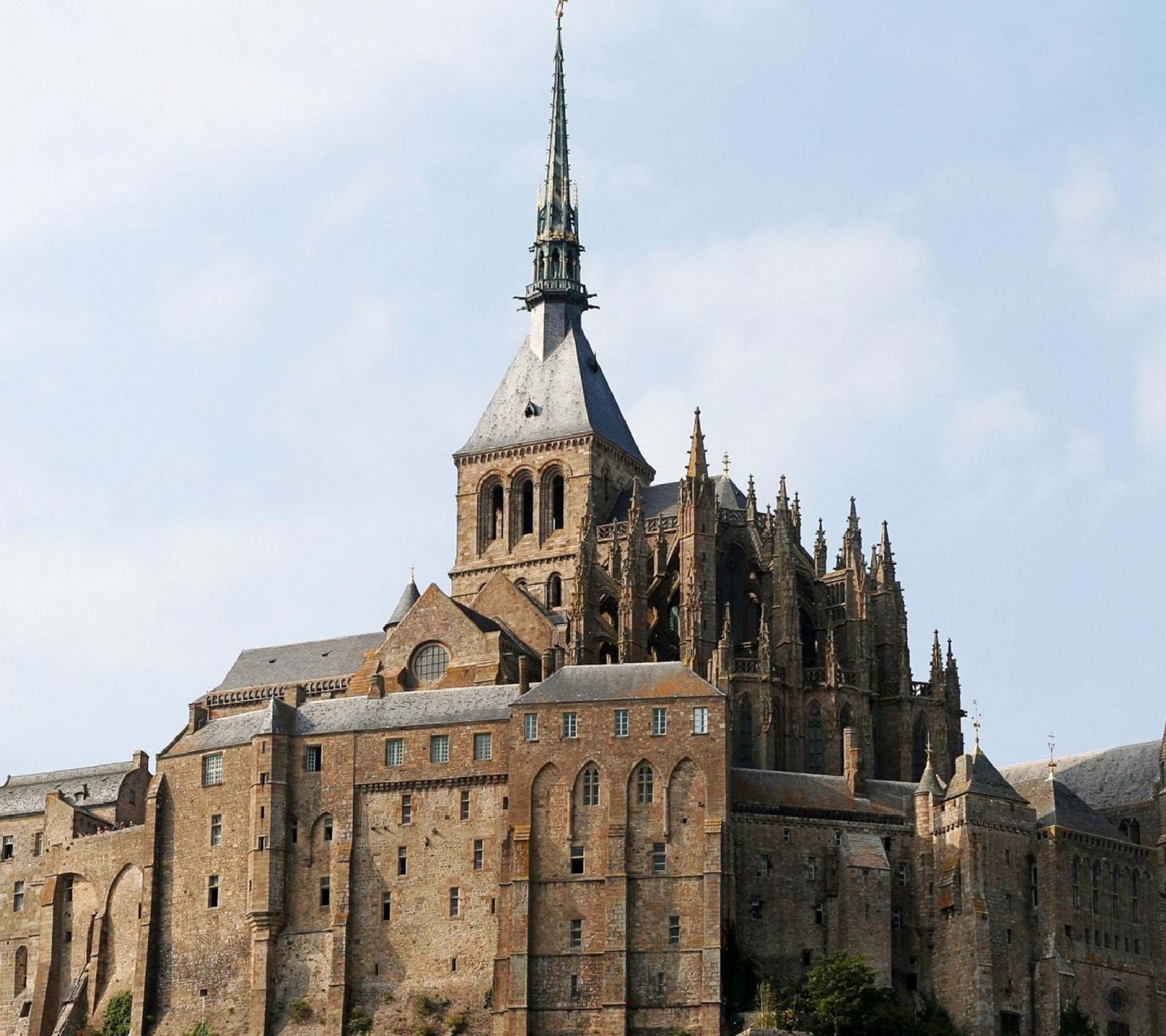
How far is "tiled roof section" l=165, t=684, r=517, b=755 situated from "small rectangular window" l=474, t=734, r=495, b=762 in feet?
2.54

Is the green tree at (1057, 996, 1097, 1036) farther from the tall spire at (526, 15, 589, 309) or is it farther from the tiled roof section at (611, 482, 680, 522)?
the tall spire at (526, 15, 589, 309)

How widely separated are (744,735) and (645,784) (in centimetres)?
971

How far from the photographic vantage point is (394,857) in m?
112

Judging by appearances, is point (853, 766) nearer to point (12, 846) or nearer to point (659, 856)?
point (659, 856)

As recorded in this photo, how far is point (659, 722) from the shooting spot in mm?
110188

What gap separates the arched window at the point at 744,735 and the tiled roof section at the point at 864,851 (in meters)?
7.39

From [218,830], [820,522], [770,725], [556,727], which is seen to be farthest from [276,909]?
[820,522]

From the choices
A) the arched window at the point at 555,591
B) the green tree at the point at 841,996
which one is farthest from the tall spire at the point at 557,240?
the green tree at the point at 841,996

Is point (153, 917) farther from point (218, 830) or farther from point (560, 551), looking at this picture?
point (560, 551)

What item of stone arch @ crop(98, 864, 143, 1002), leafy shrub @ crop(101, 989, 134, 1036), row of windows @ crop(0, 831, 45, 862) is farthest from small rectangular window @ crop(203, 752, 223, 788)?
row of windows @ crop(0, 831, 45, 862)

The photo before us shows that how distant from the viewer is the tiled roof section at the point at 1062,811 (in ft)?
371

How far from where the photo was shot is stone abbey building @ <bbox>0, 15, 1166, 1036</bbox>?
108562 mm

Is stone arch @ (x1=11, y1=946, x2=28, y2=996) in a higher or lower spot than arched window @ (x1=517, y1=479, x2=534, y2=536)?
lower

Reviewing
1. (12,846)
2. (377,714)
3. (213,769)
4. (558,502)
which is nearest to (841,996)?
(377,714)
